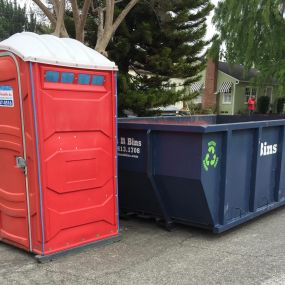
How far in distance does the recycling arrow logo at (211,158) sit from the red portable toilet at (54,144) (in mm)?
1105

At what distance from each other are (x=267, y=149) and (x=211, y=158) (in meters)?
1.46

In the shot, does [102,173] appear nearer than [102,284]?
No

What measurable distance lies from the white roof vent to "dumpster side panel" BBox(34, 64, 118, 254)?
8 cm

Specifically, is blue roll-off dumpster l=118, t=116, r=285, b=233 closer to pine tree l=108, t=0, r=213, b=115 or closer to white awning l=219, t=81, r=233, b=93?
pine tree l=108, t=0, r=213, b=115

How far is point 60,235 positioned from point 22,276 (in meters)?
0.61

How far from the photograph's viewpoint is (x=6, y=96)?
4.37 metres

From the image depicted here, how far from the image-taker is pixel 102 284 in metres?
3.78

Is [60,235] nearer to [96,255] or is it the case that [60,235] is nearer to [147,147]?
[96,255]

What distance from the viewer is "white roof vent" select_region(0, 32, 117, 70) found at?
4.05 meters

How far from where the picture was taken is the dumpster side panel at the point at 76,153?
418 cm

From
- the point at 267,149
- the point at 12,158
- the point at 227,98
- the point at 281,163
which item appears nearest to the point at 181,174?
the point at 267,149

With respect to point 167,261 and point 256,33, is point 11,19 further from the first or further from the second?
point 167,261

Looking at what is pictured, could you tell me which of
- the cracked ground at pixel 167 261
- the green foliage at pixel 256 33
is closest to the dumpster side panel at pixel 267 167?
the cracked ground at pixel 167 261

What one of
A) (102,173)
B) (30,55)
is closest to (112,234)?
(102,173)
